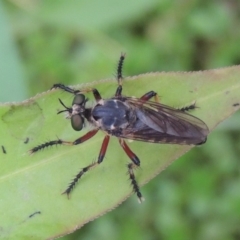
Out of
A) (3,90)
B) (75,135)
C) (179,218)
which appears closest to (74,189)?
(75,135)

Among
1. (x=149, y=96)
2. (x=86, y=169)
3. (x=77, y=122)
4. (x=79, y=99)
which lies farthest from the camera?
(x=79, y=99)

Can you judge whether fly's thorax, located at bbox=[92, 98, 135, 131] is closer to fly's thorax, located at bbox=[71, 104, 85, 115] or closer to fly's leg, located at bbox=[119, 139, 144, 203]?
fly's thorax, located at bbox=[71, 104, 85, 115]

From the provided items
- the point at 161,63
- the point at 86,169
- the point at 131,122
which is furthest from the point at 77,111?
the point at 161,63

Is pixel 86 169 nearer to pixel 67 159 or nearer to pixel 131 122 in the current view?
pixel 67 159

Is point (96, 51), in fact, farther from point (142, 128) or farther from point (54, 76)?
point (142, 128)

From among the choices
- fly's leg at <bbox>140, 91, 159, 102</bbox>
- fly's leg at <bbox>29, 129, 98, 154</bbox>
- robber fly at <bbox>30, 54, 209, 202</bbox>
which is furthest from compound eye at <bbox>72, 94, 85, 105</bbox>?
fly's leg at <bbox>140, 91, 159, 102</bbox>

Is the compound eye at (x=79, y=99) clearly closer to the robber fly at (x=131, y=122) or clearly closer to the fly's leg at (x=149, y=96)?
the robber fly at (x=131, y=122)

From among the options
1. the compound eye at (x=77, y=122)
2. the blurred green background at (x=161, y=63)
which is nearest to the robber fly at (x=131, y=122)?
the compound eye at (x=77, y=122)
